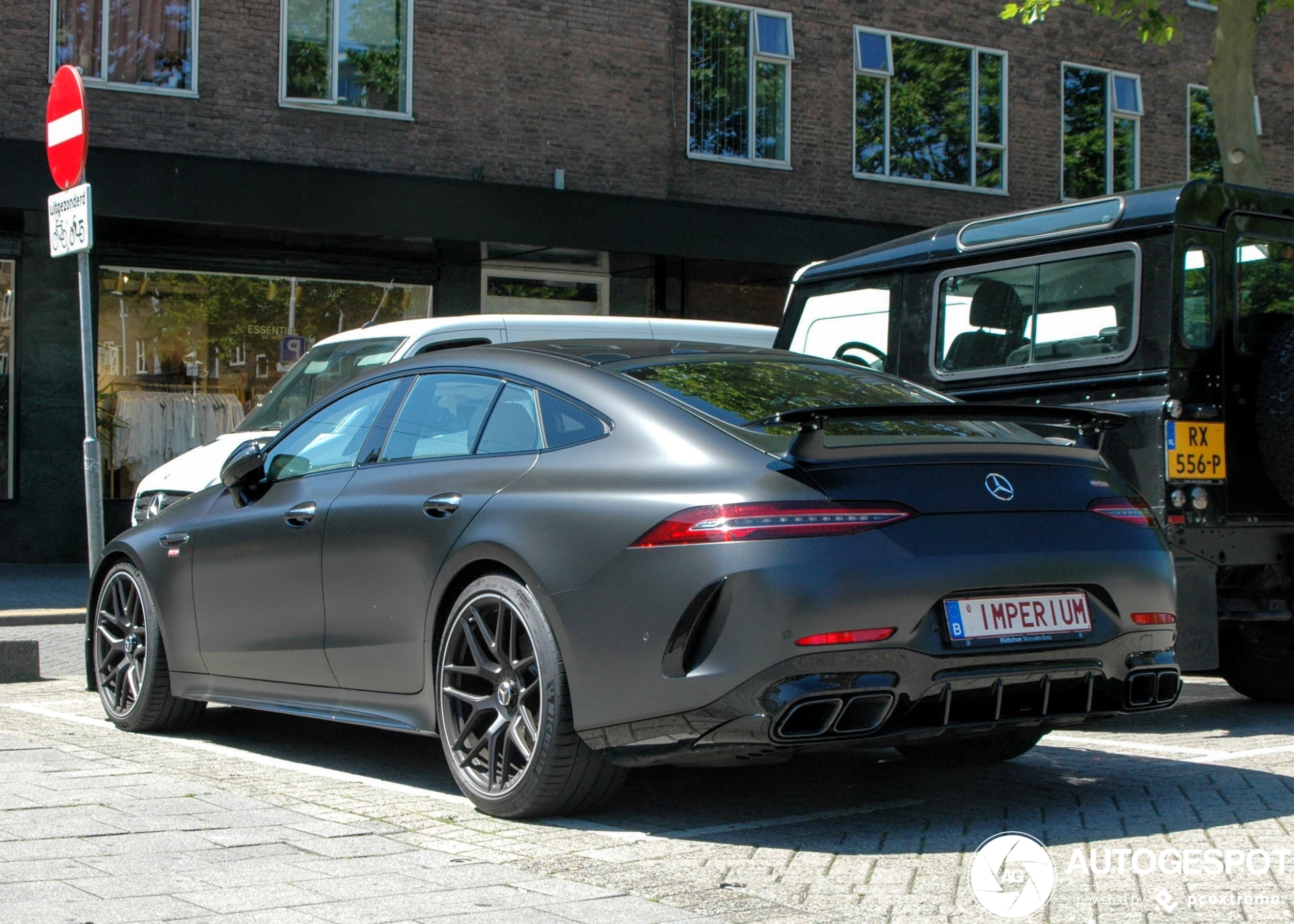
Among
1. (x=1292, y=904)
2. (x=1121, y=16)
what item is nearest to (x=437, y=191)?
(x=1121, y=16)

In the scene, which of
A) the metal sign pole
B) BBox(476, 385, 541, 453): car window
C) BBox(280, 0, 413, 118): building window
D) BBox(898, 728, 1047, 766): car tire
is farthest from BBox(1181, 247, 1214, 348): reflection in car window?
BBox(280, 0, 413, 118): building window

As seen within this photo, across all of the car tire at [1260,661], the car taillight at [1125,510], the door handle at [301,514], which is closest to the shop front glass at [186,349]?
the door handle at [301,514]

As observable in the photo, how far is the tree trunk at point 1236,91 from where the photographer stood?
14.2 m

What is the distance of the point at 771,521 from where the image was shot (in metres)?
4.39

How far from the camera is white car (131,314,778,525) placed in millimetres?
10031

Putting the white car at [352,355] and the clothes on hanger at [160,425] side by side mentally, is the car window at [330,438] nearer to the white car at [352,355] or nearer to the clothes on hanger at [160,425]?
the white car at [352,355]

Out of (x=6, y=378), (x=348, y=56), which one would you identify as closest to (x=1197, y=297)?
(x=6, y=378)

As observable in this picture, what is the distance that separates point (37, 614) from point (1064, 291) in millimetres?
8322

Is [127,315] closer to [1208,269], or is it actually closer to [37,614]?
[37,614]

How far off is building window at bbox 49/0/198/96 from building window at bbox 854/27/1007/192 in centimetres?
896

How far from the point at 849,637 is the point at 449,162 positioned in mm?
14870

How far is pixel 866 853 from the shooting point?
4.44m

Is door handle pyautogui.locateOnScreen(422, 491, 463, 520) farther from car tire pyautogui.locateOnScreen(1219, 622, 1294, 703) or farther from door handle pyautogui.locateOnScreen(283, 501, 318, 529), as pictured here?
car tire pyautogui.locateOnScreen(1219, 622, 1294, 703)

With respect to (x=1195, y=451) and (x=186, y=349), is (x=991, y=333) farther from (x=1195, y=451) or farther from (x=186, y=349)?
(x=186, y=349)
